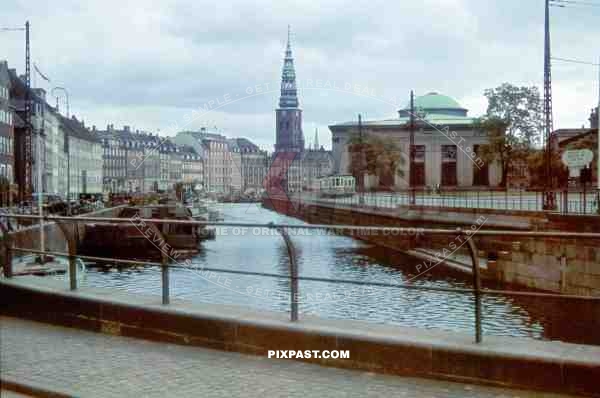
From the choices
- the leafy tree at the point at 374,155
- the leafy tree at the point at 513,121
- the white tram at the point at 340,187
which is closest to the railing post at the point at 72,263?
the leafy tree at the point at 513,121

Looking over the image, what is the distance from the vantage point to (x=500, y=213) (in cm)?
4431

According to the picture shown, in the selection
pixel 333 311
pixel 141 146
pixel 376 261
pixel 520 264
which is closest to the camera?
pixel 333 311

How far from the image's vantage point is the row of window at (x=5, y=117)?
3278 inches

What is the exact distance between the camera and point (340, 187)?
110 m

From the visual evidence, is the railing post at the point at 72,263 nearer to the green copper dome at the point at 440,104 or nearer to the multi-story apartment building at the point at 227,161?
the multi-story apartment building at the point at 227,161

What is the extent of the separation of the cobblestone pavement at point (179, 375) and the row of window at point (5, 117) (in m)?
78.7

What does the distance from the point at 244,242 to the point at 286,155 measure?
12155 cm

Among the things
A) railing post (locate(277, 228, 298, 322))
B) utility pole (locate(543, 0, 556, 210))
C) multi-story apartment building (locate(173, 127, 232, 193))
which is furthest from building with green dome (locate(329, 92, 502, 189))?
railing post (locate(277, 228, 298, 322))

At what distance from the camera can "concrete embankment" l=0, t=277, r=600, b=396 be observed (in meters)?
7.53

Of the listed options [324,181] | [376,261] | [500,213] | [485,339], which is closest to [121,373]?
[485,339]

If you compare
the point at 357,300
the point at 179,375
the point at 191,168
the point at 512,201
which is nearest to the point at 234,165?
the point at 191,168

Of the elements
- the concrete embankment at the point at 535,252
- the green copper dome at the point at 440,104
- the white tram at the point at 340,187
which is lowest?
the concrete embankment at the point at 535,252

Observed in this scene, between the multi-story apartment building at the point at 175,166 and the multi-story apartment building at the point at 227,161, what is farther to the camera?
the multi-story apartment building at the point at 175,166

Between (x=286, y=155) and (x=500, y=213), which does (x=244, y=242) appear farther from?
(x=286, y=155)
